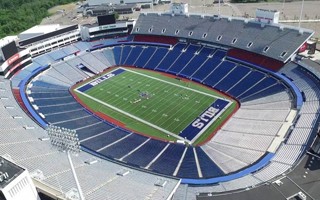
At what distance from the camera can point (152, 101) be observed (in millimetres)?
58875

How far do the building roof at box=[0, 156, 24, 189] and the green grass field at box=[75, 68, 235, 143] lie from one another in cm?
2563

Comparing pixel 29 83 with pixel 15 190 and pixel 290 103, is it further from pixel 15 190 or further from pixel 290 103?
pixel 290 103

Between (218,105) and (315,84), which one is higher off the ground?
(315,84)

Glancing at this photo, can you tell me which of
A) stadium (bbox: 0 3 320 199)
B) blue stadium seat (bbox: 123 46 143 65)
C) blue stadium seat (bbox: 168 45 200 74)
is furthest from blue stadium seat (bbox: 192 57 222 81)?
blue stadium seat (bbox: 123 46 143 65)

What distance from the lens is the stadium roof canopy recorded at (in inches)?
2309

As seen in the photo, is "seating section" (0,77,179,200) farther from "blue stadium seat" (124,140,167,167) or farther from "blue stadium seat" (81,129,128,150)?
"blue stadium seat" (81,129,128,150)

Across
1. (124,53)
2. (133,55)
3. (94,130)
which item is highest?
(124,53)

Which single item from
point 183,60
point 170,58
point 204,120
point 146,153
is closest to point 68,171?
point 146,153

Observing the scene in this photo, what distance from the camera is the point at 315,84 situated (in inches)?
1998

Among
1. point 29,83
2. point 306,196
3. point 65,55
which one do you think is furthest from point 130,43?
point 306,196

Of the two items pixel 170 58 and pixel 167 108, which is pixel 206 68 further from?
pixel 167 108

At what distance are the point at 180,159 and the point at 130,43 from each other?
44.1 m

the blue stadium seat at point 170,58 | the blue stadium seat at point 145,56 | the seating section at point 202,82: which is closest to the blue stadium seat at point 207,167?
the seating section at point 202,82

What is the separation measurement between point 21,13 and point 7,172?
Result: 112 meters
